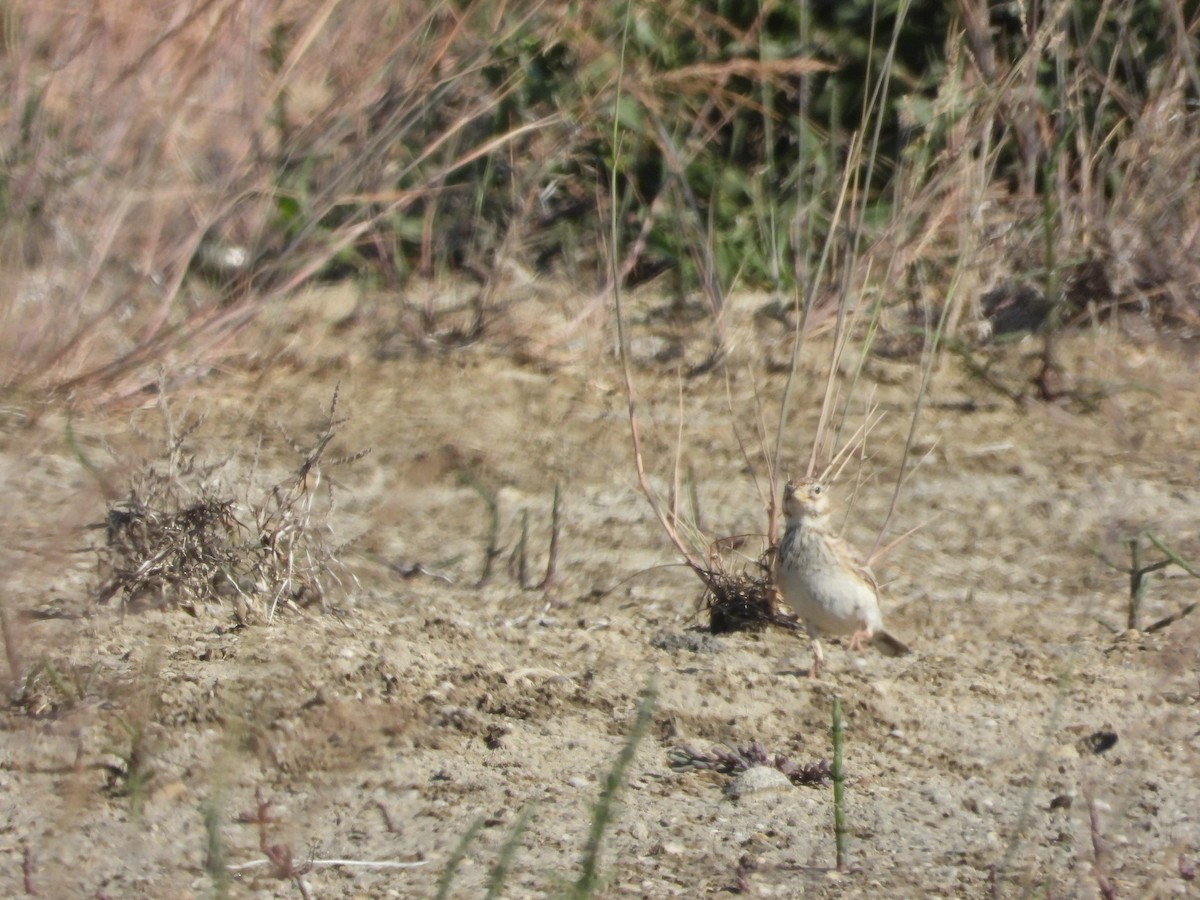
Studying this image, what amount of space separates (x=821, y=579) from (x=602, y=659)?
537 mm

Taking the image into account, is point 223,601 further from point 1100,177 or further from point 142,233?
point 1100,177

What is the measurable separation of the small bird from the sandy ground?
0.09m

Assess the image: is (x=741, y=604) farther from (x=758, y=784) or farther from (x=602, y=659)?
(x=758, y=784)

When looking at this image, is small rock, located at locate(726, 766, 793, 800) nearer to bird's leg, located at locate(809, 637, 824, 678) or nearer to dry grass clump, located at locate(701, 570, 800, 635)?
bird's leg, located at locate(809, 637, 824, 678)

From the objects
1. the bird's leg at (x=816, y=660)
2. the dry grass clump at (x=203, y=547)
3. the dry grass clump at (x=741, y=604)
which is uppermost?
the dry grass clump at (x=203, y=547)

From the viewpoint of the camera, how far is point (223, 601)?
4059 millimetres

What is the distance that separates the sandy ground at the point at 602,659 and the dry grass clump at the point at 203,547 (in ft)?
0.19

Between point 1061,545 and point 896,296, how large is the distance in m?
1.55

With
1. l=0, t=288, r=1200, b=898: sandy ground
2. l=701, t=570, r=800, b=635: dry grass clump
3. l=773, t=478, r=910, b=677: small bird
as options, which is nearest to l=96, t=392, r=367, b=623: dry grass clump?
l=0, t=288, r=1200, b=898: sandy ground

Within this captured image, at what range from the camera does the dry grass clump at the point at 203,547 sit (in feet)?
13.0

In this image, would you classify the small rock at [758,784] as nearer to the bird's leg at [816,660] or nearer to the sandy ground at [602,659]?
the sandy ground at [602,659]

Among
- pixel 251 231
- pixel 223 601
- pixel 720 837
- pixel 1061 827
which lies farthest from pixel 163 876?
pixel 251 231

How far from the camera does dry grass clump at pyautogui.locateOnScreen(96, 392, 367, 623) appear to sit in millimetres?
3959

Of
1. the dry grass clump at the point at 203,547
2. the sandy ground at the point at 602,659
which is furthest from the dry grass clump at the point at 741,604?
the dry grass clump at the point at 203,547
